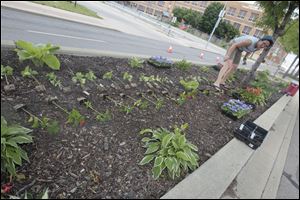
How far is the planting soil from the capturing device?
2365 millimetres

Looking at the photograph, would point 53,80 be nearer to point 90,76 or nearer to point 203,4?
point 90,76

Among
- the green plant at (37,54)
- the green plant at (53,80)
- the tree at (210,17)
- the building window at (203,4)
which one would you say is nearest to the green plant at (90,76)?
the green plant at (37,54)

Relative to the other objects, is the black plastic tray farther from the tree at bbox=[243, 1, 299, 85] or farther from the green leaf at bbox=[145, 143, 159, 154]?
the tree at bbox=[243, 1, 299, 85]

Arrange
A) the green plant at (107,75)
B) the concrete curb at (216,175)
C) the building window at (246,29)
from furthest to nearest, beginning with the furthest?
the building window at (246,29)
the green plant at (107,75)
the concrete curb at (216,175)

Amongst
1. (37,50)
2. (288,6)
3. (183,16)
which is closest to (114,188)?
(37,50)

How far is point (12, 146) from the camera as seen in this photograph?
2.33 m

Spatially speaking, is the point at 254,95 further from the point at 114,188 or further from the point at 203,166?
the point at 114,188

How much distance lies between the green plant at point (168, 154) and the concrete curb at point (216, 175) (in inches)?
5.9

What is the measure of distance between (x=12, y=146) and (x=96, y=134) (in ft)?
3.22

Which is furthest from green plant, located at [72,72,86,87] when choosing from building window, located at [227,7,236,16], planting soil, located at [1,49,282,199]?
building window, located at [227,7,236,16]

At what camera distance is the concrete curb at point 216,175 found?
260cm

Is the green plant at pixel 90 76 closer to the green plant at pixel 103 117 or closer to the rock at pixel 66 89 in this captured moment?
the rock at pixel 66 89

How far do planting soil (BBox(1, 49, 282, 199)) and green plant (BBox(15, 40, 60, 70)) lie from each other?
135 mm

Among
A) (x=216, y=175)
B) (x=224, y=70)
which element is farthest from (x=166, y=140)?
(x=224, y=70)
